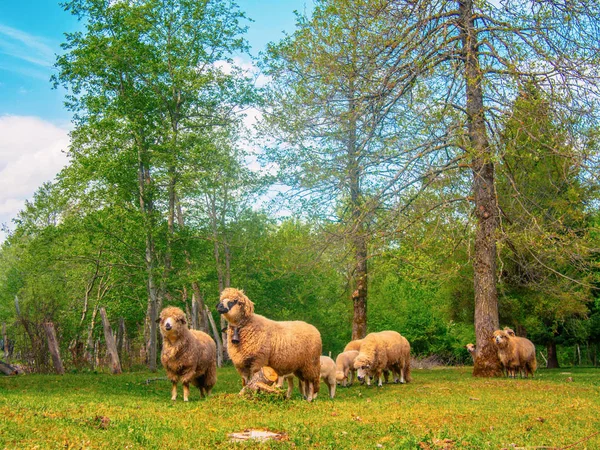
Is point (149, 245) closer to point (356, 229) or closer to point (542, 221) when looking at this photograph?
point (356, 229)

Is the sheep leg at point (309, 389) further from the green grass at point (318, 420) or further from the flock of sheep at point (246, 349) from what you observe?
the green grass at point (318, 420)

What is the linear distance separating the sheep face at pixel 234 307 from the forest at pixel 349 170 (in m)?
6.46

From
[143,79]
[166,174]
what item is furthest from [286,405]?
[143,79]

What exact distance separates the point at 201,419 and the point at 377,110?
11421 mm

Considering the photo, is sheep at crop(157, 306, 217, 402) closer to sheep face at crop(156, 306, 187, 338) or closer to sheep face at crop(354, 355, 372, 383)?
sheep face at crop(156, 306, 187, 338)

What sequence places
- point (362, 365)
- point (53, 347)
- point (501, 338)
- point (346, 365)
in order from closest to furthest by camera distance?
point (362, 365) < point (346, 365) < point (501, 338) < point (53, 347)

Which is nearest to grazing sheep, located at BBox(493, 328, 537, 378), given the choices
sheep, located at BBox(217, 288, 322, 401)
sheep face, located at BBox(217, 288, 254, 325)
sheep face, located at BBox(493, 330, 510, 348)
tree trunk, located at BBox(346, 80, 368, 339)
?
sheep face, located at BBox(493, 330, 510, 348)

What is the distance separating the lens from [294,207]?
23.8 meters

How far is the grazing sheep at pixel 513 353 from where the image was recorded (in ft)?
59.0

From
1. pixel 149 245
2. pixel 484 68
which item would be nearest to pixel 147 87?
pixel 149 245

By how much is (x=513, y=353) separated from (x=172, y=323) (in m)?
11.0

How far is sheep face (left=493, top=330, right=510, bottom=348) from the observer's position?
17.5m

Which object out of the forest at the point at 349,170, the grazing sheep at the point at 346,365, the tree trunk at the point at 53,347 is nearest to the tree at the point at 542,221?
the forest at the point at 349,170

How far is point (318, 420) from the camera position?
364 inches
